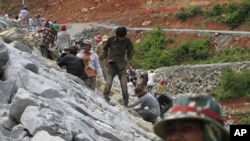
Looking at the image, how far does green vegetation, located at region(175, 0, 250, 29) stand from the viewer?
38.7 metres

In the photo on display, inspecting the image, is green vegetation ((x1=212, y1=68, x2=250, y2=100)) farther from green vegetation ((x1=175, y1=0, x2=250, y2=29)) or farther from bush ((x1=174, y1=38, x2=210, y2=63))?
green vegetation ((x1=175, y1=0, x2=250, y2=29))

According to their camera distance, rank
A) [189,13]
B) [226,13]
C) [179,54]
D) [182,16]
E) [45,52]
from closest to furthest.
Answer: [45,52]
[179,54]
[226,13]
[189,13]
[182,16]

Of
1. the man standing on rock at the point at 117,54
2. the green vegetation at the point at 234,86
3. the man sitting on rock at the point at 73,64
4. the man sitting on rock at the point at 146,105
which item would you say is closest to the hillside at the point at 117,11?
the green vegetation at the point at 234,86

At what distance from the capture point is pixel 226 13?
4059 centimetres

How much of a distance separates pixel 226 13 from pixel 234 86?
42.2 feet

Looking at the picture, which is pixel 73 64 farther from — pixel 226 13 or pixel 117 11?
pixel 117 11

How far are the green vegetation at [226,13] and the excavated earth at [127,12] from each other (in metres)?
0.33

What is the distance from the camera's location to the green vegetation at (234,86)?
1114 inches

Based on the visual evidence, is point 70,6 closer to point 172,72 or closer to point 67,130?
point 172,72

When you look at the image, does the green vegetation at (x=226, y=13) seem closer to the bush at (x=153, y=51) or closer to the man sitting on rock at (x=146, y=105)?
the bush at (x=153, y=51)

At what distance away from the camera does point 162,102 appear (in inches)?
658

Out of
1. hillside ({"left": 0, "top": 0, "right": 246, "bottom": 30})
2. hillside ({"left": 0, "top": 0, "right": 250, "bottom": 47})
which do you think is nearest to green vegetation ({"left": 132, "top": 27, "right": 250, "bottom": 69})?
hillside ({"left": 0, "top": 0, "right": 250, "bottom": 47})

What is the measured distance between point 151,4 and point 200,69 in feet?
60.2

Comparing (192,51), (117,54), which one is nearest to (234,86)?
(192,51)
